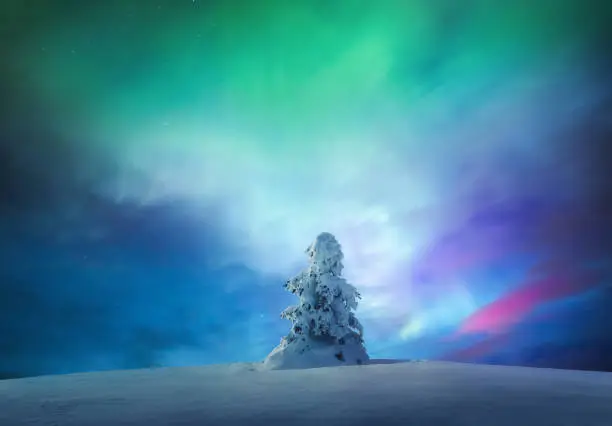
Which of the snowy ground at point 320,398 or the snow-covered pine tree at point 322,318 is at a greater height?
the snow-covered pine tree at point 322,318

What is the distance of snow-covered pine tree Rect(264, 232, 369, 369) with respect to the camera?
20.0 metres

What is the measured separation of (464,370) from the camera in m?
17.0

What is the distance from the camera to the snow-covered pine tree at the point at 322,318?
19969mm

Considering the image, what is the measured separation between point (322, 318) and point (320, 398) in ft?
31.4

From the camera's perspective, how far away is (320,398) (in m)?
10.9

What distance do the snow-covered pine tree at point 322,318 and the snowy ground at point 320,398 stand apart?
2407 millimetres

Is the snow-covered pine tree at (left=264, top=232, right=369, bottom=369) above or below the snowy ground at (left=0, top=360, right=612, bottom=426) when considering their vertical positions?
above

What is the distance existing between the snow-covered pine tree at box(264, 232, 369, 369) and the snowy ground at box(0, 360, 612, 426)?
2.41 meters

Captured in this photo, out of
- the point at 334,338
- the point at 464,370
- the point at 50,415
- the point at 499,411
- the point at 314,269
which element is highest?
the point at 314,269


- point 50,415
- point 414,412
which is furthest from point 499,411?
point 50,415

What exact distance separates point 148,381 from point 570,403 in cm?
1079

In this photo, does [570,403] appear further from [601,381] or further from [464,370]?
[464,370]

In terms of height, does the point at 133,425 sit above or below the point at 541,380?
below

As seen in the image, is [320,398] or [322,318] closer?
[320,398]
